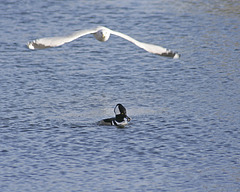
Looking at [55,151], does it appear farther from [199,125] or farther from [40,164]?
[199,125]

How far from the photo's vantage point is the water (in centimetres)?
1195

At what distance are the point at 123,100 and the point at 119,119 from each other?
189 centimetres

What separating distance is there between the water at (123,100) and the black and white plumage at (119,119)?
0.20m

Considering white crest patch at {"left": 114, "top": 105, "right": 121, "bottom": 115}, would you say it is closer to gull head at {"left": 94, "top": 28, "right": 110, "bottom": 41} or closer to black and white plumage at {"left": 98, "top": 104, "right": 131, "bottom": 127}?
black and white plumage at {"left": 98, "top": 104, "right": 131, "bottom": 127}

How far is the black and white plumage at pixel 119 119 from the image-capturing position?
14.6m

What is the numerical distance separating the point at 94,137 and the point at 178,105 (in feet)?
9.49

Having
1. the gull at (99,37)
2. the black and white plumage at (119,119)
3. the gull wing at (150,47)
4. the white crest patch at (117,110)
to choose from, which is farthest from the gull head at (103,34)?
the white crest patch at (117,110)

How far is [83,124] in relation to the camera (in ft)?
48.2

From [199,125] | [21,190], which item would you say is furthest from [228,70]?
[21,190]

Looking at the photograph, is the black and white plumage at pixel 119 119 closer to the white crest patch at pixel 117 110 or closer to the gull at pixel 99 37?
the white crest patch at pixel 117 110

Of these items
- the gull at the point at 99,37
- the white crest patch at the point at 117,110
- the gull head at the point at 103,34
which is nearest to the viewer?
the gull at the point at 99,37

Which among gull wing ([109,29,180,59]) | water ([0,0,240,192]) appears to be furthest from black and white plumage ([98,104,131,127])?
gull wing ([109,29,180,59])

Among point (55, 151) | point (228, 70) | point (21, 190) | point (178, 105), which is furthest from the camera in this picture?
point (228, 70)

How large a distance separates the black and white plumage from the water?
0.65 ft
